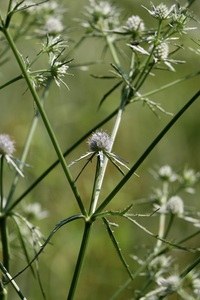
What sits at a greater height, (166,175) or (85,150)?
(85,150)

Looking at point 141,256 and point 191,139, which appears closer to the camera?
point 141,256

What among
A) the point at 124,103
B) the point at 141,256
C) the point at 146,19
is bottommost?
the point at 141,256

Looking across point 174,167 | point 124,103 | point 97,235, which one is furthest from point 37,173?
point 124,103

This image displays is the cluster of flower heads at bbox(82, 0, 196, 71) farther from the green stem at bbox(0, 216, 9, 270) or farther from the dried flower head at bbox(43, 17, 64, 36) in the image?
Answer: the green stem at bbox(0, 216, 9, 270)

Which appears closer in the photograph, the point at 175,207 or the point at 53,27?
the point at 175,207

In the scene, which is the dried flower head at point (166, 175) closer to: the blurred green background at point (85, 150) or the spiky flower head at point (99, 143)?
the blurred green background at point (85, 150)

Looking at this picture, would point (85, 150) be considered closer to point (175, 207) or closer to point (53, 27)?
point (53, 27)

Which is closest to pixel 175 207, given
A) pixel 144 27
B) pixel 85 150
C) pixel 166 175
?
pixel 166 175

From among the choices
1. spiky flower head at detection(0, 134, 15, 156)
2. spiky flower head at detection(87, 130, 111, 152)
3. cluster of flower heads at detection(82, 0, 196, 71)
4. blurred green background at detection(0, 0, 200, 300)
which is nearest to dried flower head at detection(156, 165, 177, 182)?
cluster of flower heads at detection(82, 0, 196, 71)

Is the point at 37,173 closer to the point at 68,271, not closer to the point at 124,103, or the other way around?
the point at 68,271
